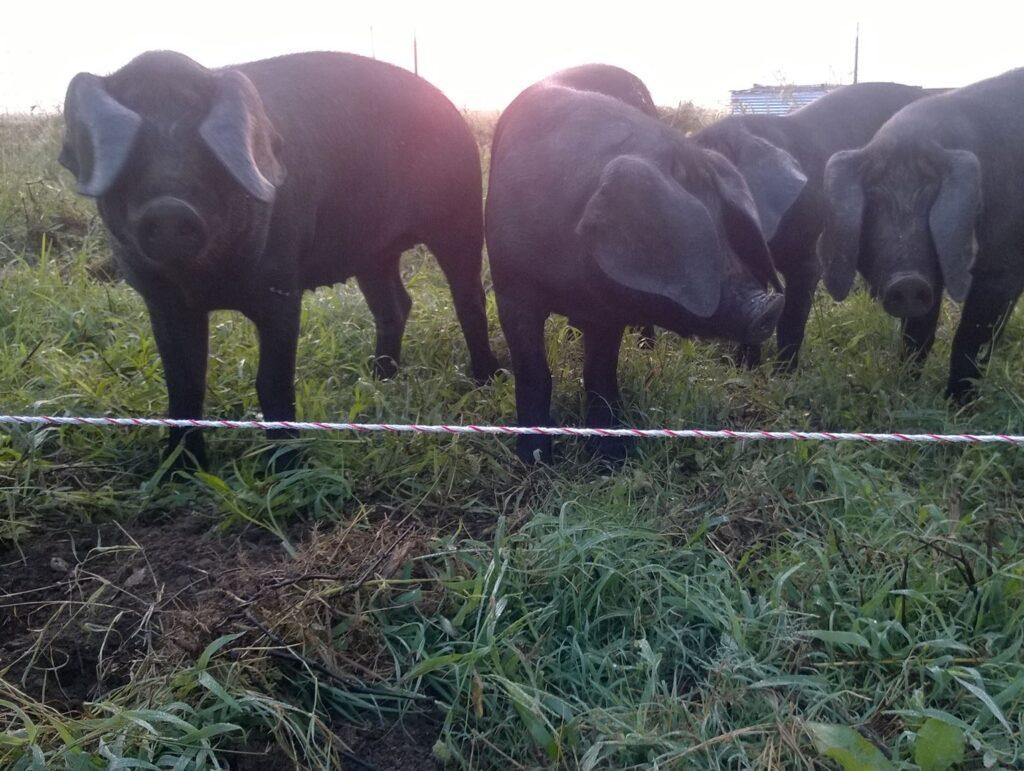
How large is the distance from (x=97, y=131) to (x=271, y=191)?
0.48 m

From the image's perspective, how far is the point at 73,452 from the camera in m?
3.45

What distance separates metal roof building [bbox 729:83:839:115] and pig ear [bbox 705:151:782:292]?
18.6ft

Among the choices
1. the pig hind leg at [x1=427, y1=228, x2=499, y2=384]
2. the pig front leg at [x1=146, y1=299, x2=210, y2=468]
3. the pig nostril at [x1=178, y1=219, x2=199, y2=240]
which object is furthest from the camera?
the pig hind leg at [x1=427, y1=228, x2=499, y2=384]

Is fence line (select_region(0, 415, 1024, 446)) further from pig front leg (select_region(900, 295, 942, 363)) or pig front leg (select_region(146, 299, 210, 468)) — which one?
pig front leg (select_region(900, 295, 942, 363))

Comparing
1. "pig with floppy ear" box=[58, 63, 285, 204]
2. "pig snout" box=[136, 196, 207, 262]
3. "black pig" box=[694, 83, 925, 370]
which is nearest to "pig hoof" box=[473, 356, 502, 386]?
"black pig" box=[694, 83, 925, 370]

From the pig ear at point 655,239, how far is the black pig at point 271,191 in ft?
3.30

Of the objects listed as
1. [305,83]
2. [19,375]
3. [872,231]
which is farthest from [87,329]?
[872,231]

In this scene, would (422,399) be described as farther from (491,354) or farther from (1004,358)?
(1004,358)

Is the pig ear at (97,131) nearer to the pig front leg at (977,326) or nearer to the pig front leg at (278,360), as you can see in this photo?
the pig front leg at (278,360)

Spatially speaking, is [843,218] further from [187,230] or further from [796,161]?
[187,230]

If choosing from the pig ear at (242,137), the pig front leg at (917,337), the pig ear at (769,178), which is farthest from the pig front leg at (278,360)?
Result: the pig front leg at (917,337)

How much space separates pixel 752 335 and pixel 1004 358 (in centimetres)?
181

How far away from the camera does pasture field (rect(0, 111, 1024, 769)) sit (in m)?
2.11

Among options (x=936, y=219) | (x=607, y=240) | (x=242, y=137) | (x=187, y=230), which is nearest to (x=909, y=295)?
(x=936, y=219)
